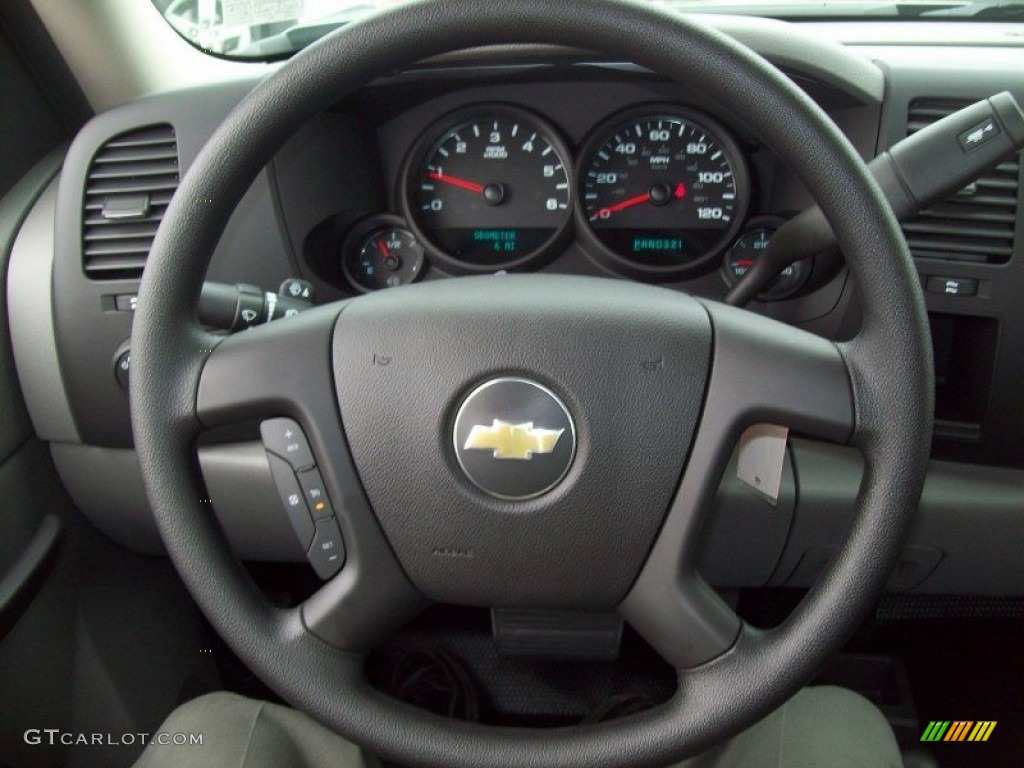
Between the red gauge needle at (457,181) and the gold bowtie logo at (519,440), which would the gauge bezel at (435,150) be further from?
the gold bowtie logo at (519,440)

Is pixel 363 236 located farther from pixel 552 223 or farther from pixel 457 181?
pixel 552 223

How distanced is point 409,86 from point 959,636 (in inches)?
46.3

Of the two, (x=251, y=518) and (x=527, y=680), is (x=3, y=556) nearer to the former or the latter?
(x=251, y=518)

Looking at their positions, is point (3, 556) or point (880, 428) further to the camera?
point (3, 556)

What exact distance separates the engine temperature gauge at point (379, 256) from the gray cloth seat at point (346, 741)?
59cm

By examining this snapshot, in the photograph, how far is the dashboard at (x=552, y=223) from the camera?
3.55ft

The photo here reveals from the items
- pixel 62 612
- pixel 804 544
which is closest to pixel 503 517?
pixel 804 544

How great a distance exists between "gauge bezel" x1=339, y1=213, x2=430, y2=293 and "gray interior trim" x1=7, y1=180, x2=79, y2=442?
0.39m

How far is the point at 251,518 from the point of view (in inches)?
47.6

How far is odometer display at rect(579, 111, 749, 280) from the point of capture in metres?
1.24

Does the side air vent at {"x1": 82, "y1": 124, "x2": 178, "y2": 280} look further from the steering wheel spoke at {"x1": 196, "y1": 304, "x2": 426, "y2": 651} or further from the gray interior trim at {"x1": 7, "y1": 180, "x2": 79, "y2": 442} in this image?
the steering wheel spoke at {"x1": 196, "y1": 304, "x2": 426, "y2": 651}

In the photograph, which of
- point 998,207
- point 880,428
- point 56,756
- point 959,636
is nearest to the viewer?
point 880,428

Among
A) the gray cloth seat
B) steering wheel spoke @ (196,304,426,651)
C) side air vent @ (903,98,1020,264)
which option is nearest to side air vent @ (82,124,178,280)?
steering wheel spoke @ (196,304,426,651)

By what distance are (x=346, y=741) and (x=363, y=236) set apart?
0.69m
